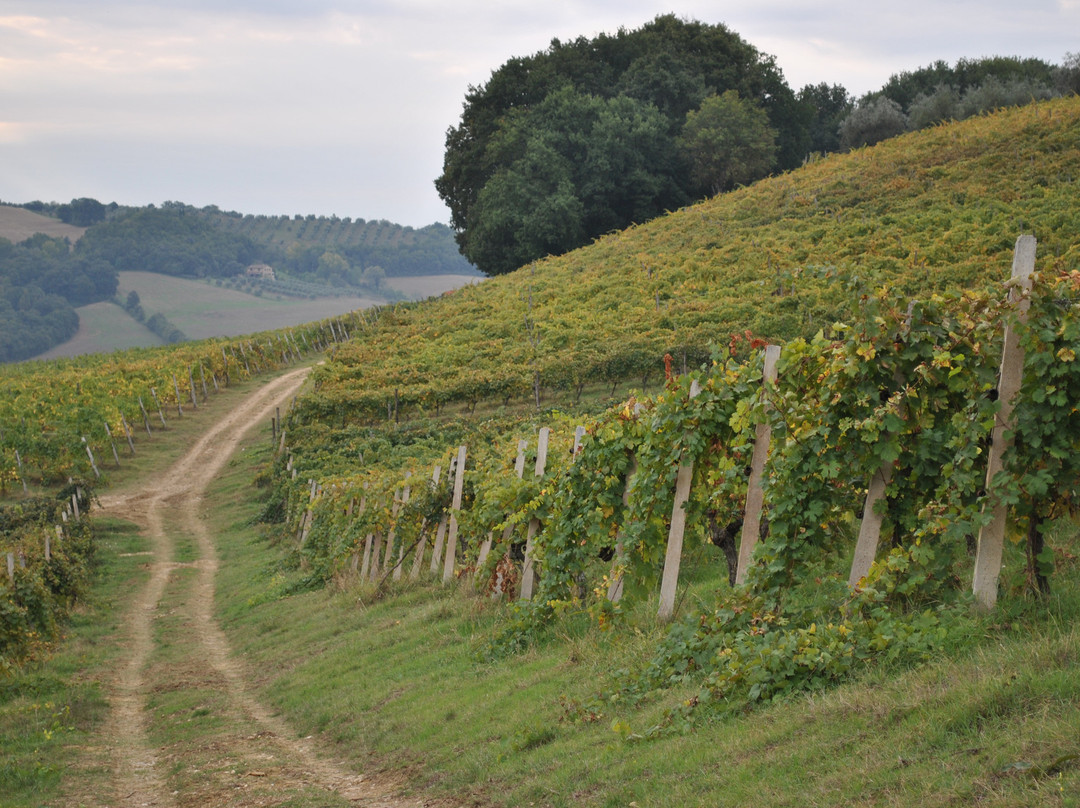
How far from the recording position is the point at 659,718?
5969 mm

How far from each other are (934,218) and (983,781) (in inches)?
Answer: 1423

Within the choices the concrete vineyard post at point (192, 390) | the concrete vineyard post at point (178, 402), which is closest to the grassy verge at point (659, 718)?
the concrete vineyard post at point (178, 402)

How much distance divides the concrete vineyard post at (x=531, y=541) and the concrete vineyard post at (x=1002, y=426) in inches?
206

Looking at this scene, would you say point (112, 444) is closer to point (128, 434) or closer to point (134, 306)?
point (128, 434)

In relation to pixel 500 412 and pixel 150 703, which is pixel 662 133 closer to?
pixel 500 412

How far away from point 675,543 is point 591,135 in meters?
58.6

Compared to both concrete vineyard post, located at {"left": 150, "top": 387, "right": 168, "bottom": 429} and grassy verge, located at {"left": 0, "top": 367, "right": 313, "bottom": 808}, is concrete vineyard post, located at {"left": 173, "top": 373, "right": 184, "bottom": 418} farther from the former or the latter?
grassy verge, located at {"left": 0, "top": 367, "right": 313, "bottom": 808}

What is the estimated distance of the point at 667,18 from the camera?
74.6 metres

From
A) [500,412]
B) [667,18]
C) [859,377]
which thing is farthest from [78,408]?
[667,18]

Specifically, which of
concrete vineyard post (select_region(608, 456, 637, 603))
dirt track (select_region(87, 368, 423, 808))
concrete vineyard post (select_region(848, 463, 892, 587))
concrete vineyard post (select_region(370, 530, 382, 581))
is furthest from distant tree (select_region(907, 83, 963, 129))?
concrete vineyard post (select_region(848, 463, 892, 587))

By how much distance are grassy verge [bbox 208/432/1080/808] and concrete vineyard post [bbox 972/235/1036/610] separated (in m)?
0.18

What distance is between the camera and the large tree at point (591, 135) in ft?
205

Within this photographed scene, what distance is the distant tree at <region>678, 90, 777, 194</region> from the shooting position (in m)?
62.4

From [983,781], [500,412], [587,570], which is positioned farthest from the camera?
[500,412]
